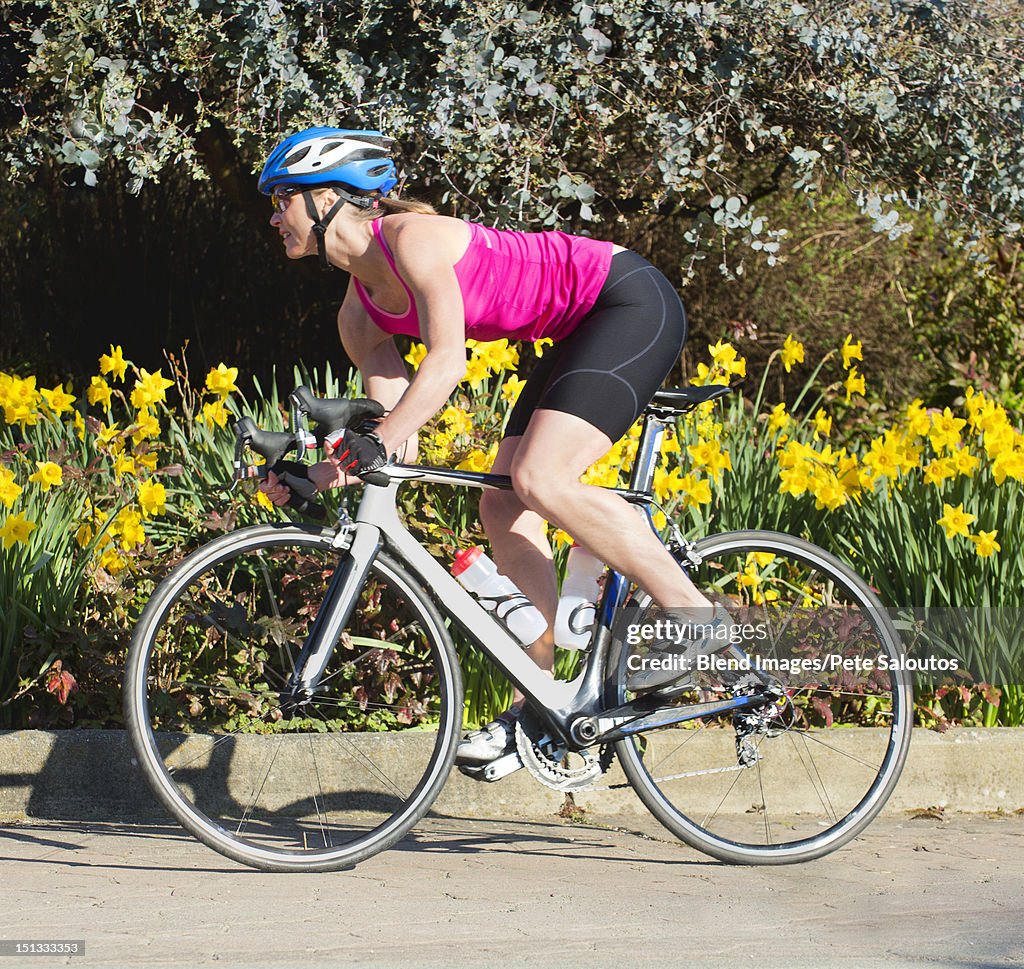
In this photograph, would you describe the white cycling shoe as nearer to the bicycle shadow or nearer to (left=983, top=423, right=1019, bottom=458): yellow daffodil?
the bicycle shadow

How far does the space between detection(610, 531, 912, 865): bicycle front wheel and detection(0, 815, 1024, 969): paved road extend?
0.49 feet

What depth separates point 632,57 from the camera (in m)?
5.43

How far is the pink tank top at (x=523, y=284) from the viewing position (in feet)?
11.1

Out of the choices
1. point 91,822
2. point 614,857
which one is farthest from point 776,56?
point 91,822

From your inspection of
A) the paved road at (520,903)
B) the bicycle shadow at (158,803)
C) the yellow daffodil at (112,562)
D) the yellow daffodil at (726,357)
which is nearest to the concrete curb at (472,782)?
the bicycle shadow at (158,803)

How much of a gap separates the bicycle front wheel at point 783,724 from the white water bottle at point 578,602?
0.10 m

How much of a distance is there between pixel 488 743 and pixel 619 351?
1.02m

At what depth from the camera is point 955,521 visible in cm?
426

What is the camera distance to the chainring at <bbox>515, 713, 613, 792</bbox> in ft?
11.4

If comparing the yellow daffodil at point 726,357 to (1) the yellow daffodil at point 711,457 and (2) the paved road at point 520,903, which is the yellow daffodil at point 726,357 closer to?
(1) the yellow daffodil at point 711,457

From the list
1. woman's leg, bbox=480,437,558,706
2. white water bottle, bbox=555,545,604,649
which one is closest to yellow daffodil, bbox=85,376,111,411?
woman's leg, bbox=480,437,558,706

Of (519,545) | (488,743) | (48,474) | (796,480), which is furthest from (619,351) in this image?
(48,474)

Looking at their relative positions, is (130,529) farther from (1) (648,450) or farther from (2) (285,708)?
(1) (648,450)

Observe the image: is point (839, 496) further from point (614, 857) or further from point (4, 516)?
point (4, 516)
